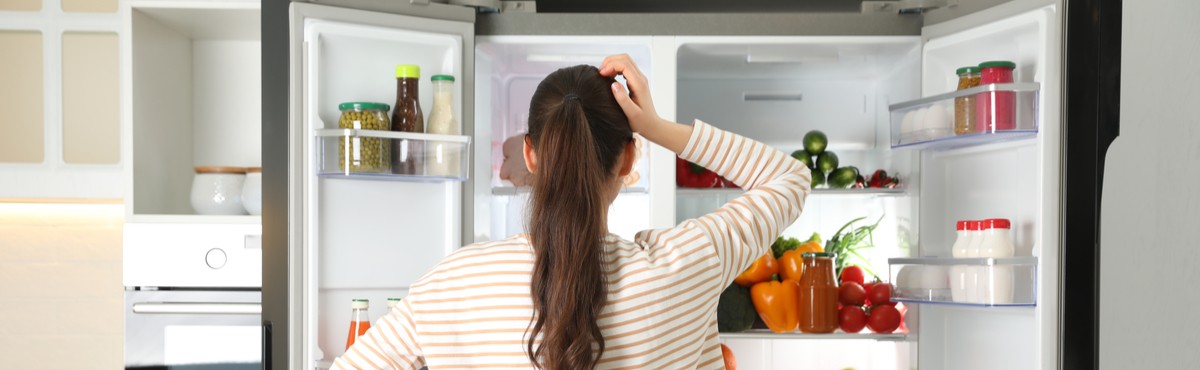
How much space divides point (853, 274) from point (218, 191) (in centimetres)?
154

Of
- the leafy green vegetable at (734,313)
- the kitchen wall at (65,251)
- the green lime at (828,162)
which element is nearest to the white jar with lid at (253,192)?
the kitchen wall at (65,251)

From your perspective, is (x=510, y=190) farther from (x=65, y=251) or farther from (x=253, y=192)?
(x=65, y=251)

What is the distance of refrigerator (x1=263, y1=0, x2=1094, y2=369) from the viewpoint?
192 cm

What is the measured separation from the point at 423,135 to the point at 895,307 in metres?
1.14

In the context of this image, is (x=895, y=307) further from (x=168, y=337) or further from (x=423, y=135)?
(x=168, y=337)

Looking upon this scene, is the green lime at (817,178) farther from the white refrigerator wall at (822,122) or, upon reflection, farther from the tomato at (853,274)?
the tomato at (853,274)

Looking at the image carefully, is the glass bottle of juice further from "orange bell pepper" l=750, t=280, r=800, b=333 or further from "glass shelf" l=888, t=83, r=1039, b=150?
"glass shelf" l=888, t=83, r=1039, b=150

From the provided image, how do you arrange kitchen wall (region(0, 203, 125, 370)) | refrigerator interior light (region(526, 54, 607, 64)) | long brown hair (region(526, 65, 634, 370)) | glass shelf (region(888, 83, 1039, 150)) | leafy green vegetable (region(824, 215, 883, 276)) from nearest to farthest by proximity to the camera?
1. long brown hair (region(526, 65, 634, 370))
2. glass shelf (region(888, 83, 1039, 150))
3. refrigerator interior light (region(526, 54, 607, 64))
4. leafy green vegetable (region(824, 215, 883, 276))
5. kitchen wall (region(0, 203, 125, 370))

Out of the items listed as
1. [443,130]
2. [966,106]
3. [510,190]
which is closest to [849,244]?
[966,106]

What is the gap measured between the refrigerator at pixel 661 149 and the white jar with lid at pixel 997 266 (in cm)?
3

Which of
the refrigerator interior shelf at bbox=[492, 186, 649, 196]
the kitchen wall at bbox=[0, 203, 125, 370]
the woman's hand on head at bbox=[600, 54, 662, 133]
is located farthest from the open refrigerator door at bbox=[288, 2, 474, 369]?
the woman's hand on head at bbox=[600, 54, 662, 133]

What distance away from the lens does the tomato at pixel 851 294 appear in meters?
2.29

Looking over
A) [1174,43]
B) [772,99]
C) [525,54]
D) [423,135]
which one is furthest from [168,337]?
[1174,43]

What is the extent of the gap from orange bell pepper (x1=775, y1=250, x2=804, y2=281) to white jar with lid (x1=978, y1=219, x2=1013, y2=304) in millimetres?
509
